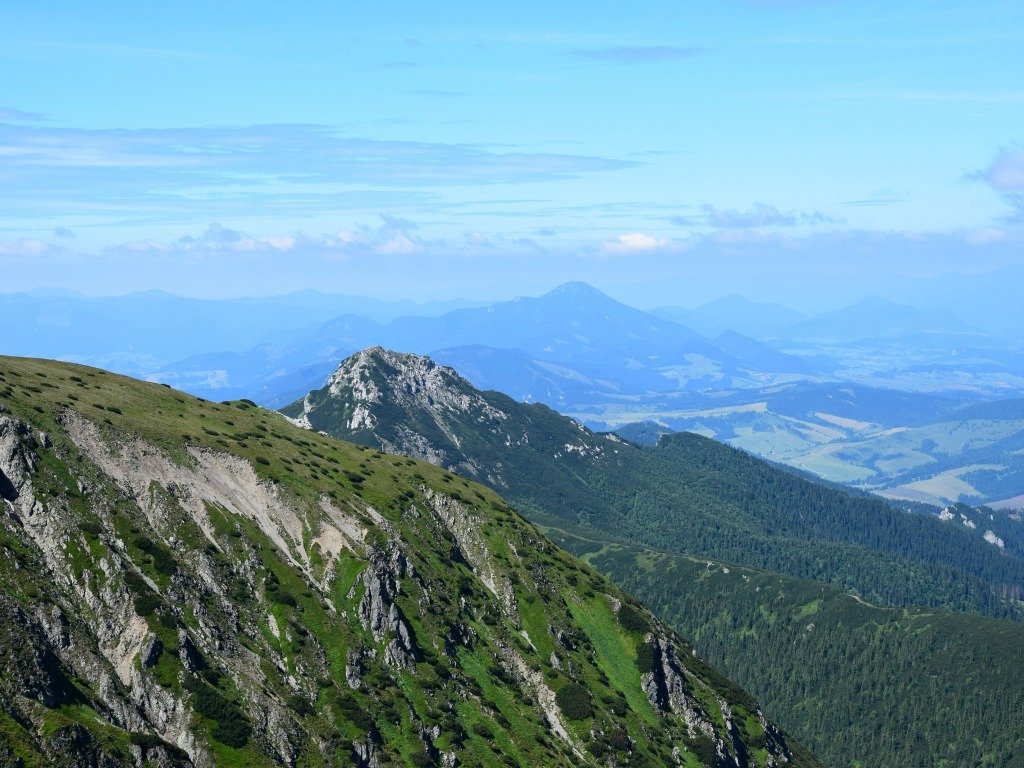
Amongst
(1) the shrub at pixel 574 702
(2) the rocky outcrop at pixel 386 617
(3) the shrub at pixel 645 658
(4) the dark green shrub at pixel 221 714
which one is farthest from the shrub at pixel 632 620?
(4) the dark green shrub at pixel 221 714

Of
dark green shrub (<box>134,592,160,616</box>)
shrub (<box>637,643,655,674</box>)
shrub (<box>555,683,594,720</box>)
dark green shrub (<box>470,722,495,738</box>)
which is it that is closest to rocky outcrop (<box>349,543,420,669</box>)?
dark green shrub (<box>470,722,495,738</box>)

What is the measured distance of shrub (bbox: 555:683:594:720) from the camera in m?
152

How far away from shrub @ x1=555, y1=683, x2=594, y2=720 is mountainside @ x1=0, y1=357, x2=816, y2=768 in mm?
330

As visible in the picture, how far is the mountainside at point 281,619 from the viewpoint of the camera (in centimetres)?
10450

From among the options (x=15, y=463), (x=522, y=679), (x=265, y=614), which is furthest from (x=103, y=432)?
(x=522, y=679)

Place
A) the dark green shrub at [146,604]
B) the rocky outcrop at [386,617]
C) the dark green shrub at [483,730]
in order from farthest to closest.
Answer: the rocky outcrop at [386,617] < the dark green shrub at [483,730] < the dark green shrub at [146,604]

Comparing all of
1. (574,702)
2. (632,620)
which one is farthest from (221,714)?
(632,620)

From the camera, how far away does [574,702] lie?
153 meters

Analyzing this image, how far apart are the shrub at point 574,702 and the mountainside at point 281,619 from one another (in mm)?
330

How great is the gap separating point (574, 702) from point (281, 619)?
49935mm

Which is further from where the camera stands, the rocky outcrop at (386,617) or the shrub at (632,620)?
the shrub at (632,620)

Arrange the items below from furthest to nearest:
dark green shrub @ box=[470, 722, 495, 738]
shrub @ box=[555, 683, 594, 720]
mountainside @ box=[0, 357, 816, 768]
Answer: shrub @ box=[555, 683, 594, 720] → dark green shrub @ box=[470, 722, 495, 738] → mountainside @ box=[0, 357, 816, 768]

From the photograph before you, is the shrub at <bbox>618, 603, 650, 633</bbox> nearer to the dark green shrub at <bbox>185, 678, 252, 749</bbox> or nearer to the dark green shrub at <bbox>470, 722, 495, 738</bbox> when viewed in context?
the dark green shrub at <bbox>470, 722, 495, 738</bbox>

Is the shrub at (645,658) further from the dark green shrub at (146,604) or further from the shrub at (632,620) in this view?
the dark green shrub at (146,604)
